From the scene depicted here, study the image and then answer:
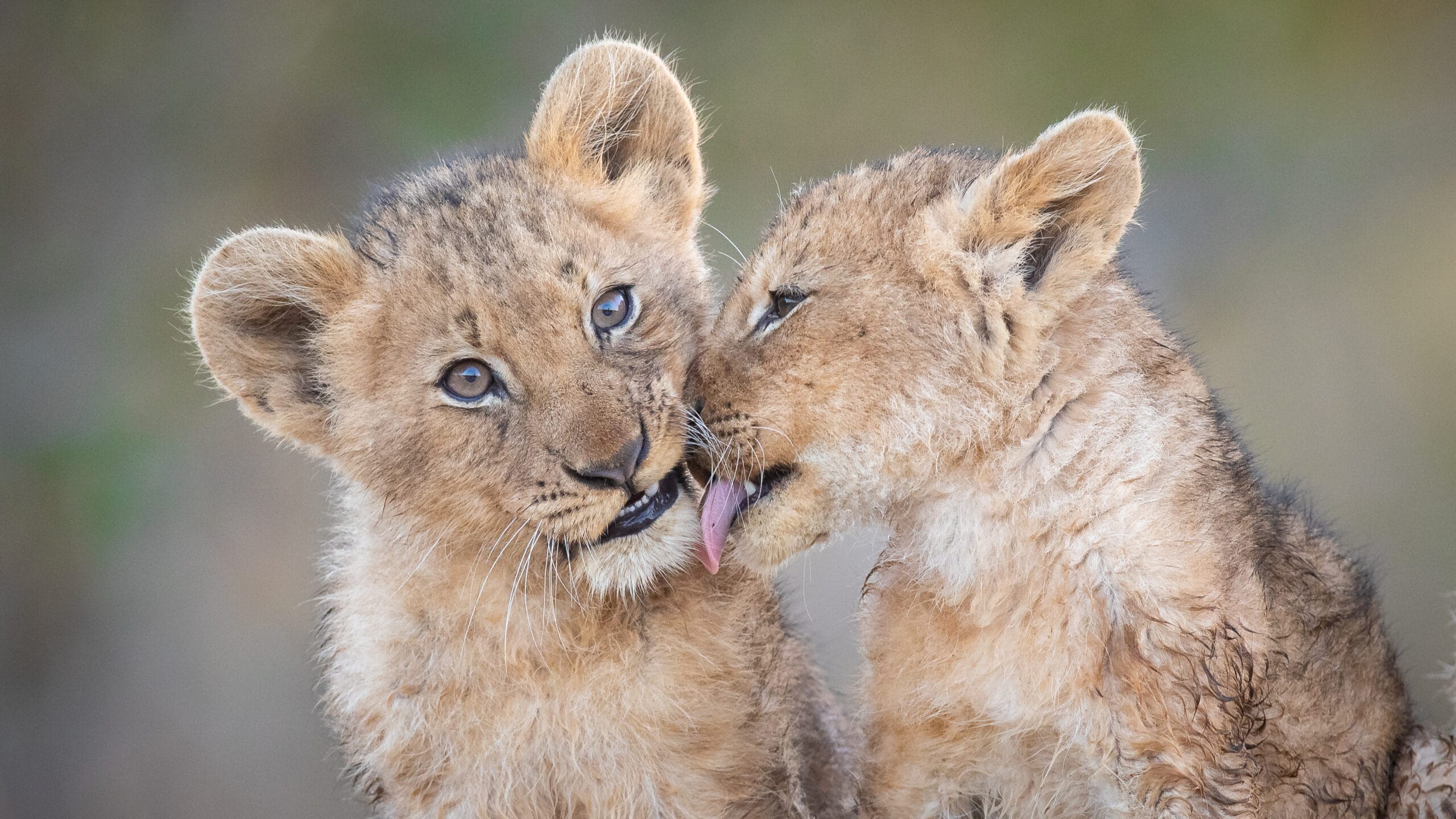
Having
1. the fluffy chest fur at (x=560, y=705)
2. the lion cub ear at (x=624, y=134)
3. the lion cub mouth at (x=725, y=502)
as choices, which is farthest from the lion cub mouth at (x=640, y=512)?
the lion cub ear at (x=624, y=134)

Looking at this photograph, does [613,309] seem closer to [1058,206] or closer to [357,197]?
[1058,206]

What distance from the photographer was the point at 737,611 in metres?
2.89

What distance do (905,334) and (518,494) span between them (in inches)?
35.3

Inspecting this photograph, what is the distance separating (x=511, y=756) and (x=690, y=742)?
42 cm

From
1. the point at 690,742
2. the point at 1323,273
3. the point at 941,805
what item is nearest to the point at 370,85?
the point at 690,742

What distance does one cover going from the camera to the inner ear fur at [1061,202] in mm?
2326

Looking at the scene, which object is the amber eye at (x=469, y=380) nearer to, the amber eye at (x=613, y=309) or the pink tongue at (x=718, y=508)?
the amber eye at (x=613, y=309)

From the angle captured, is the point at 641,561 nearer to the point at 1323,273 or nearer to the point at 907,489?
the point at 907,489

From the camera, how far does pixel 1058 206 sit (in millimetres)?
2457

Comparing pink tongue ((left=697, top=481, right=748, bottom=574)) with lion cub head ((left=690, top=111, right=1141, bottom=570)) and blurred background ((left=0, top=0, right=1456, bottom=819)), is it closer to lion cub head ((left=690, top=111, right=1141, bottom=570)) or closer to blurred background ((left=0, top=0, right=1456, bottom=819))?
lion cub head ((left=690, top=111, right=1141, bottom=570))

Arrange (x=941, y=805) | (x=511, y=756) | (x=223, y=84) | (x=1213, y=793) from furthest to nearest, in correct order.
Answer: (x=223, y=84)
(x=511, y=756)
(x=941, y=805)
(x=1213, y=793)

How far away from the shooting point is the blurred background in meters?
4.57

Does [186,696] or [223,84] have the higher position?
[223,84]

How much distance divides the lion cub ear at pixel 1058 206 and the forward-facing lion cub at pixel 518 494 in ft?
2.50
